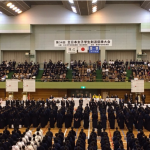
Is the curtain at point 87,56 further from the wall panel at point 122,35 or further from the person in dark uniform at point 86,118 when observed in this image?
the person in dark uniform at point 86,118

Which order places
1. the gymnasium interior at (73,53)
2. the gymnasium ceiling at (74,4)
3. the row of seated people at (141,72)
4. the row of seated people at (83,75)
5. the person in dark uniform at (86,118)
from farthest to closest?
1. the row of seated people at (83,75)
2. the row of seated people at (141,72)
3. the gymnasium interior at (73,53)
4. the gymnasium ceiling at (74,4)
5. the person in dark uniform at (86,118)

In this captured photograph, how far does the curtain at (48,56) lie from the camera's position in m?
42.8

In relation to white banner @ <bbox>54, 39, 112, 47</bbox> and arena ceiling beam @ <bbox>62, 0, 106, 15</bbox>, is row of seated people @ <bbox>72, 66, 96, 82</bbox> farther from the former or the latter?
white banner @ <bbox>54, 39, 112, 47</bbox>

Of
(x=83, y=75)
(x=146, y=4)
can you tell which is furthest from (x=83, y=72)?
(x=146, y=4)

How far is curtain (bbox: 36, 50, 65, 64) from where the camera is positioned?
42.8 m

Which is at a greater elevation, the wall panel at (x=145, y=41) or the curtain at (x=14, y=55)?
the wall panel at (x=145, y=41)

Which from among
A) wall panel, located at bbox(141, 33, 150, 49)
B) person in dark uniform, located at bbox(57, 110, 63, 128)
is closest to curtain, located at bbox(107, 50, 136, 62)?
wall panel, located at bbox(141, 33, 150, 49)

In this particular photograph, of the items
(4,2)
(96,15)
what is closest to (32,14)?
(4,2)

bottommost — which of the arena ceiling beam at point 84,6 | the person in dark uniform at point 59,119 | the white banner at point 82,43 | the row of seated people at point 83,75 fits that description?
the person in dark uniform at point 59,119

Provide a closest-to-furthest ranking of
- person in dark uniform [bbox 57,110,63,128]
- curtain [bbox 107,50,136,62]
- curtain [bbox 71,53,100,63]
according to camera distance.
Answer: person in dark uniform [bbox 57,110,63,128] < curtain [bbox 107,50,136,62] < curtain [bbox 71,53,100,63]

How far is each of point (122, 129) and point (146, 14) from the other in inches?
966

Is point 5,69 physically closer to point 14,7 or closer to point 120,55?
point 14,7

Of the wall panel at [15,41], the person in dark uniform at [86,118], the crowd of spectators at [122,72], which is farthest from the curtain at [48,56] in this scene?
the person in dark uniform at [86,118]

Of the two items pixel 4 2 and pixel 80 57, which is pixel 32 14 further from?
pixel 80 57
